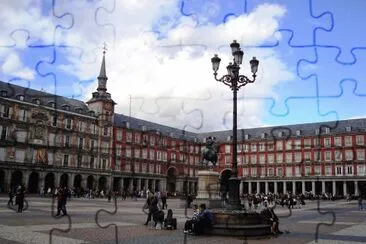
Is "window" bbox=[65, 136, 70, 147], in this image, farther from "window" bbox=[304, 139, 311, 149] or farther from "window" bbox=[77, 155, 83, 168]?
"window" bbox=[304, 139, 311, 149]

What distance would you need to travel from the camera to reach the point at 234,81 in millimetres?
18562

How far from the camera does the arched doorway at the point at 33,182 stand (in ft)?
218

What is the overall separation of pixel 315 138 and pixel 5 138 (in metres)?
61.3

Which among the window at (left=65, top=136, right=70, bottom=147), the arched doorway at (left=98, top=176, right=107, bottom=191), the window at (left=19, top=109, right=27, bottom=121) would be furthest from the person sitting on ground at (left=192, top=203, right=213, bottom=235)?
the arched doorway at (left=98, top=176, right=107, bottom=191)

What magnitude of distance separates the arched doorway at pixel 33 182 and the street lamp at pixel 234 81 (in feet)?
178

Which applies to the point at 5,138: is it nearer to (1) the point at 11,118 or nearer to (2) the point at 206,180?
(1) the point at 11,118

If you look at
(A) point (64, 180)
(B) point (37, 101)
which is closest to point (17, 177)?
(A) point (64, 180)

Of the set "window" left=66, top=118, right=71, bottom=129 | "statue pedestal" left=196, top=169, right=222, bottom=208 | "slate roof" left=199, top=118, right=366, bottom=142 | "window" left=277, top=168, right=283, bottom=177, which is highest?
"slate roof" left=199, top=118, right=366, bottom=142

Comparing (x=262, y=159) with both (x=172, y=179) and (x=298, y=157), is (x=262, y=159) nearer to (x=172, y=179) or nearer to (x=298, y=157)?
(x=298, y=157)

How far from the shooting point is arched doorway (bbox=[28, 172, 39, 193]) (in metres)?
66.4

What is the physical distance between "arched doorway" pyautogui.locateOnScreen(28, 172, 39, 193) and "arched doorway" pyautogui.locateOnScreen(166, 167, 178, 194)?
34.3 metres

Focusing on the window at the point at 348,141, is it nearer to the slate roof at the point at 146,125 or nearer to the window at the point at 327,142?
the window at the point at 327,142

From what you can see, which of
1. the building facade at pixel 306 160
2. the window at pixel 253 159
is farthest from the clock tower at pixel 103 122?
the window at pixel 253 159

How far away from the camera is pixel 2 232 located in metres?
15.2
